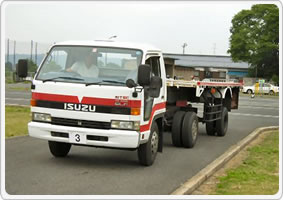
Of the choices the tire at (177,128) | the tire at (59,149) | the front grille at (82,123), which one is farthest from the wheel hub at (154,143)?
the tire at (177,128)

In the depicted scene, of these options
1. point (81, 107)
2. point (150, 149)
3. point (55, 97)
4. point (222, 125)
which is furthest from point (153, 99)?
point (222, 125)

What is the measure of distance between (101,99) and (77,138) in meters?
0.83

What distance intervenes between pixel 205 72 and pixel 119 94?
6.59 meters

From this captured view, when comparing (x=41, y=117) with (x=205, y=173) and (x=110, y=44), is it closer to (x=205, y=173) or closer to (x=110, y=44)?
(x=110, y=44)

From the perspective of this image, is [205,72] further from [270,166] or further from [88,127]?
Result: [88,127]

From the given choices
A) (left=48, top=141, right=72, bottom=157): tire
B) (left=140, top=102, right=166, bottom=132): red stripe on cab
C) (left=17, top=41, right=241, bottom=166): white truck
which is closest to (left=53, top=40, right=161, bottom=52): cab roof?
(left=17, top=41, right=241, bottom=166): white truck

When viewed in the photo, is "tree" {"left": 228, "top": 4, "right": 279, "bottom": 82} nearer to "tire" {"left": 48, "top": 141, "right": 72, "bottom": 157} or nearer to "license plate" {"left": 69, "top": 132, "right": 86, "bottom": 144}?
"tire" {"left": 48, "top": 141, "right": 72, "bottom": 157}

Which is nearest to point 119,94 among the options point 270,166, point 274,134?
point 270,166

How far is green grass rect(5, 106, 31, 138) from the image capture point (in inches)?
512

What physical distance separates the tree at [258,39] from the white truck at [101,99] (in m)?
50.9

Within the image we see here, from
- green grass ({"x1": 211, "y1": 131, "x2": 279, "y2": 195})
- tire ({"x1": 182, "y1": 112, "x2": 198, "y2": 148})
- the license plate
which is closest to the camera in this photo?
green grass ({"x1": 211, "y1": 131, "x2": 279, "y2": 195})

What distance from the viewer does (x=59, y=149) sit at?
968 cm

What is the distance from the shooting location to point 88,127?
8422mm

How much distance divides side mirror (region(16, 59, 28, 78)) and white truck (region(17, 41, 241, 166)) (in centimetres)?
2
